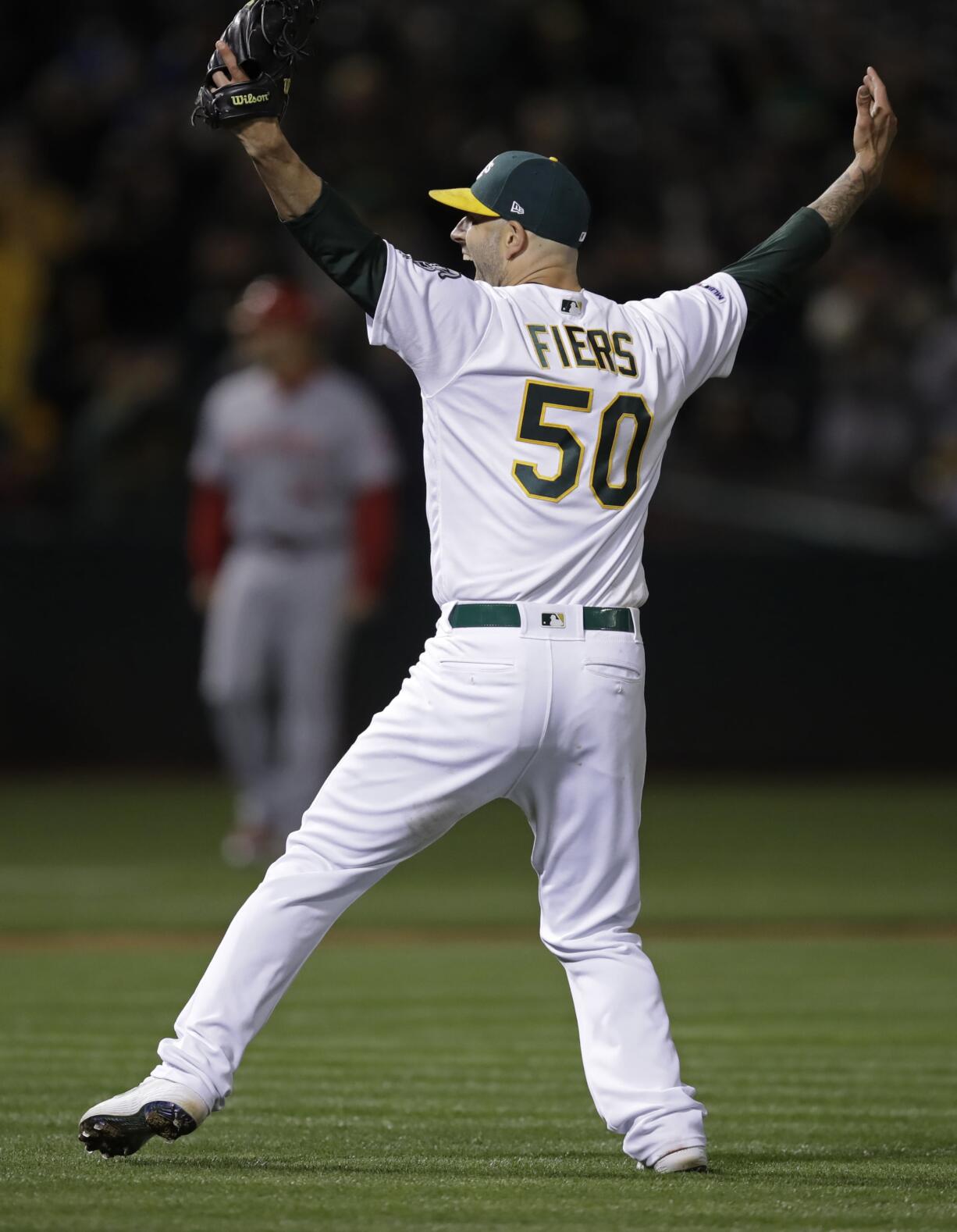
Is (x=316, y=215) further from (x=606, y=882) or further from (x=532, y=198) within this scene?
(x=606, y=882)

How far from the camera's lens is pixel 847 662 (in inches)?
546

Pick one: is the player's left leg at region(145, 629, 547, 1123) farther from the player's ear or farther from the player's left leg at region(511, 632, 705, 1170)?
the player's ear

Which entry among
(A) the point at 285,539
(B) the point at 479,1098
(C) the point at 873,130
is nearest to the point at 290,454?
(A) the point at 285,539

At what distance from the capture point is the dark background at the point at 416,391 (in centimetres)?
1367

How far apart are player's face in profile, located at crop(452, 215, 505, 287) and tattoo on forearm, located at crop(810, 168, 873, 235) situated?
2.58 feet

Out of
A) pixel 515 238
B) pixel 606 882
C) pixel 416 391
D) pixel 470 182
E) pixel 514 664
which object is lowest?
pixel 416 391

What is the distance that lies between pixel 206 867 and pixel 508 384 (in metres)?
6.21

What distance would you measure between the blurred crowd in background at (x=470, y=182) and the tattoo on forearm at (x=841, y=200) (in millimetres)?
8932

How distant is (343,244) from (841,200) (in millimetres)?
1328

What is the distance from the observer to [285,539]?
10.5 metres

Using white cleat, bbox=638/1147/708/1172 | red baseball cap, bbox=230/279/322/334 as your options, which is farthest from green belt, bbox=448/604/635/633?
red baseball cap, bbox=230/279/322/334

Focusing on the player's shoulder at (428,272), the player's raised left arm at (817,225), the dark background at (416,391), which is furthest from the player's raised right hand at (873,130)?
the dark background at (416,391)

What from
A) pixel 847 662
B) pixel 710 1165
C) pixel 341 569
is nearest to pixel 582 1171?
pixel 710 1165

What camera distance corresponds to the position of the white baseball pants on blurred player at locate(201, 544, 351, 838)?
1042 cm
